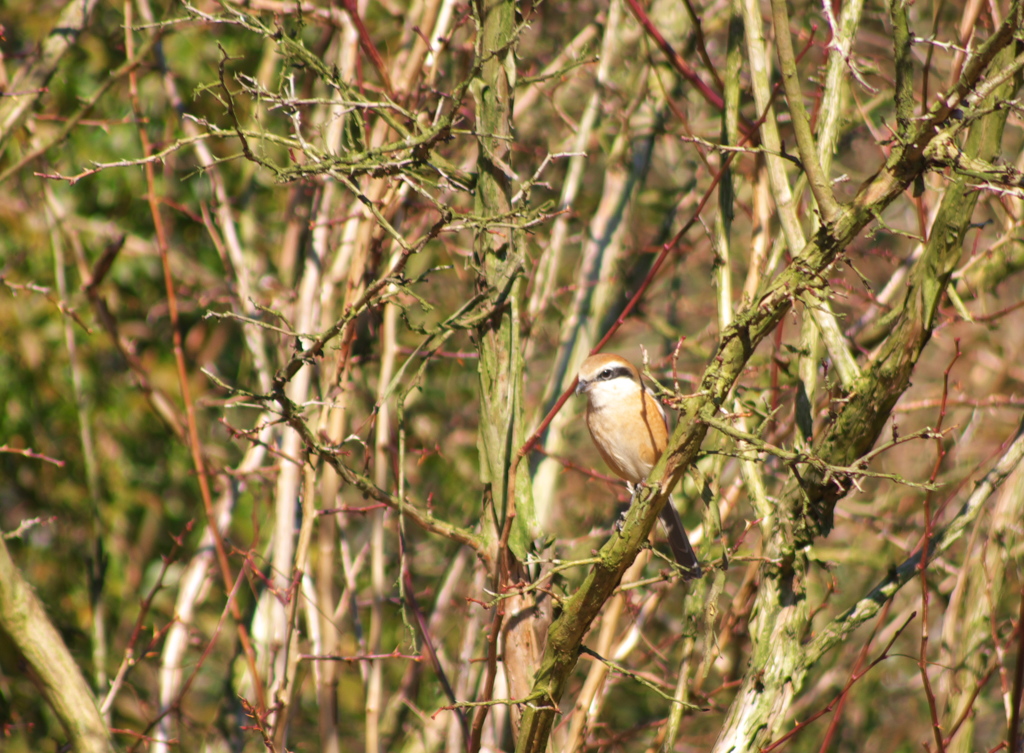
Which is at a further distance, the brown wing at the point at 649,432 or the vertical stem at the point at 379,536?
the brown wing at the point at 649,432

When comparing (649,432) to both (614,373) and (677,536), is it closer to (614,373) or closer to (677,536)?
(614,373)

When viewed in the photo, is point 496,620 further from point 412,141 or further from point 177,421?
point 177,421

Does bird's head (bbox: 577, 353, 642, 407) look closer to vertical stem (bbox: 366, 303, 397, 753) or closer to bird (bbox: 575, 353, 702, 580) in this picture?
bird (bbox: 575, 353, 702, 580)

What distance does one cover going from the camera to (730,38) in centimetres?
293

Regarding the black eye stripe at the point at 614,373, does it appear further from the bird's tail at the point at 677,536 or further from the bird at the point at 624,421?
the bird's tail at the point at 677,536

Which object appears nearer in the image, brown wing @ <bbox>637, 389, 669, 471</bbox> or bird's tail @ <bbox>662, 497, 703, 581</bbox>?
bird's tail @ <bbox>662, 497, 703, 581</bbox>

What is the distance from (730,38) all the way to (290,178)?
1680 millimetres

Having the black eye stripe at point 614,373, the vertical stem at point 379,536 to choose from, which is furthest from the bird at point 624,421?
the vertical stem at point 379,536

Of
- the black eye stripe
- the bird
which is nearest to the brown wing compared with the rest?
the bird

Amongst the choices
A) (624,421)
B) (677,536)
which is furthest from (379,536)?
(677,536)

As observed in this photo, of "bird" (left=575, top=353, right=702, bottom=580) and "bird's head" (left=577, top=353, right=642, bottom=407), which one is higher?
"bird's head" (left=577, top=353, right=642, bottom=407)

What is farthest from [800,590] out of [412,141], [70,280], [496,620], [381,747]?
[70,280]

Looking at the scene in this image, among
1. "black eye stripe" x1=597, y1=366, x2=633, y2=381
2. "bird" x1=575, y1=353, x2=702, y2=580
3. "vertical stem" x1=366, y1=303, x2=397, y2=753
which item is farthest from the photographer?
"bird" x1=575, y1=353, x2=702, y2=580

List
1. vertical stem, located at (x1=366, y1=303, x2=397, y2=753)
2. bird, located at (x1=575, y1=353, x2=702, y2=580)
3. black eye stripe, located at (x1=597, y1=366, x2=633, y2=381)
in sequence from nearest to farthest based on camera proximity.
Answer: vertical stem, located at (x1=366, y1=303, x2=397, y2=753)
black eye stripe, located at (x1=597, y1=366, x2=633, y2=381)
bird, located at (x1=575, y1=353, x2=702, y2=580)
